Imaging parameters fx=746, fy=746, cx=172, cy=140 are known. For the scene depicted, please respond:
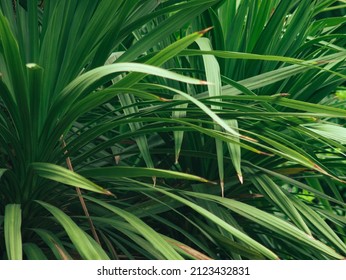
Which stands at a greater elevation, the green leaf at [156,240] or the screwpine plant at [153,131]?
A: the screwpine plant at [153,131]

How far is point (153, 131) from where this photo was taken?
72.1 inches

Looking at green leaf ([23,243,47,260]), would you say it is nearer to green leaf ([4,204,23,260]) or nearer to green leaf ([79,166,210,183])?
green leaf ([4,204,23,260])

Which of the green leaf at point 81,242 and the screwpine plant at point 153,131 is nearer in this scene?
the green leaf at point 81,242

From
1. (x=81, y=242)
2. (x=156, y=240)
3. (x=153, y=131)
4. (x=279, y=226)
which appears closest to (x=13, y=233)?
(x=81, y=242)

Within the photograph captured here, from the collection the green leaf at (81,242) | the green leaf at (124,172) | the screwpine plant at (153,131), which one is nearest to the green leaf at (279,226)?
the screwpine plant at (153,131)

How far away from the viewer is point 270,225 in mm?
1764

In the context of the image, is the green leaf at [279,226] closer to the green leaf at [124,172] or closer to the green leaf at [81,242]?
the green leaf at [124,172]

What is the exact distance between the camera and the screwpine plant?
161cm

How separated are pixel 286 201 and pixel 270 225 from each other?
0.45 ft

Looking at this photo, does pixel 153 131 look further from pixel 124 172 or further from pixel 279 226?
pixel 279 226

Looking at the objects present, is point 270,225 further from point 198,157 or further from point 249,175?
point 198,157

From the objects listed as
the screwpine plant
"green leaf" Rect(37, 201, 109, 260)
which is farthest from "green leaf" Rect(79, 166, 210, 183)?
"green leaf" Rect(37, 201, 109, 260)

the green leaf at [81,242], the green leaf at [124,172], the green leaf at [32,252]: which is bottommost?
the green leaf at [81,242]

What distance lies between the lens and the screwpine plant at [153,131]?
1.61 metres
